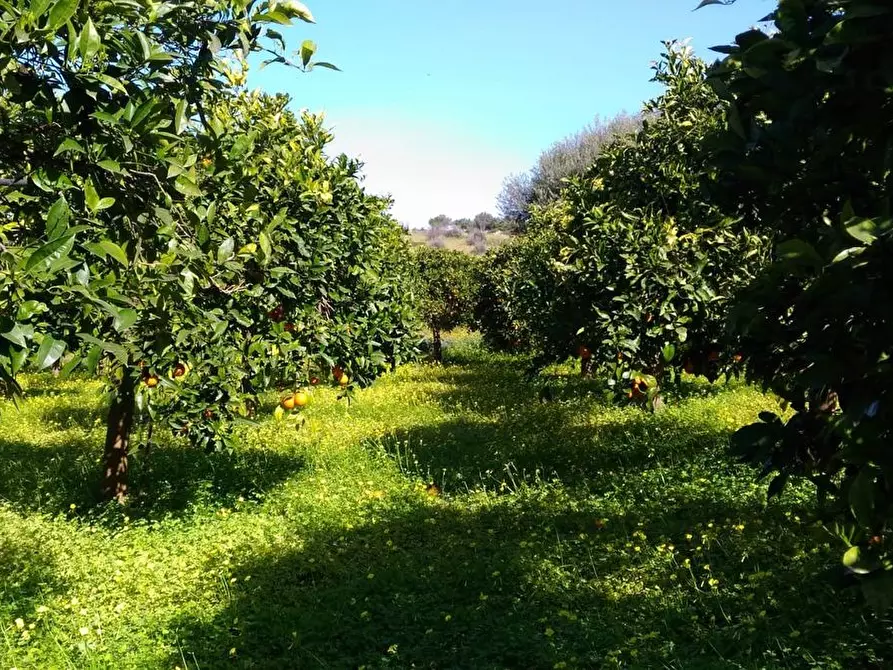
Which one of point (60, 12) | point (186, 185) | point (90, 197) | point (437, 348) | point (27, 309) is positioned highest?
point (60, 12)

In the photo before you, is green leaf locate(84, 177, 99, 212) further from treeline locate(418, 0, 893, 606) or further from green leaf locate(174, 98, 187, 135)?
treeline locate(418, 0, 893, 606)

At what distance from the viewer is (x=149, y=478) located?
8758mm

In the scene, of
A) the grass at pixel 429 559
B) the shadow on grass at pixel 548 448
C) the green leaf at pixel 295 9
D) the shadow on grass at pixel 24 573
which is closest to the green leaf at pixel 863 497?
the grass at pixel 429 559

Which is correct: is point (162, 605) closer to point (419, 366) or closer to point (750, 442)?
point (750, 442)

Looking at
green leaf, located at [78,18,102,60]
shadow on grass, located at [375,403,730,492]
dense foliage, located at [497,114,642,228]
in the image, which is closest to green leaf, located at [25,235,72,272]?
green leaf, located at [78,18,102,60]

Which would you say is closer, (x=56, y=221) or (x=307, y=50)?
(x=56, y=221)

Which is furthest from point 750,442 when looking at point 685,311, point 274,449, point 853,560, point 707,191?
point 274,449

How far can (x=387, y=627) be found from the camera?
478cm

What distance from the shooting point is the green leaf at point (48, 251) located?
1.83 m

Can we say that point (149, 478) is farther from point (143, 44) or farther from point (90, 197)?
point (143, 44)

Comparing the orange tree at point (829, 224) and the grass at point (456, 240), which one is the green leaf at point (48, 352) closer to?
the orange tree at point (829, 224)

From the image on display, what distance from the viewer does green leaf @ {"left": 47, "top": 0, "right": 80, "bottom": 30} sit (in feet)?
6.27

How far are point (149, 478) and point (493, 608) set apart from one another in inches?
224

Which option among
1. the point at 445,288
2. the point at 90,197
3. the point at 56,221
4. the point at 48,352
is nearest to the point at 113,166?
the point at 90,197
